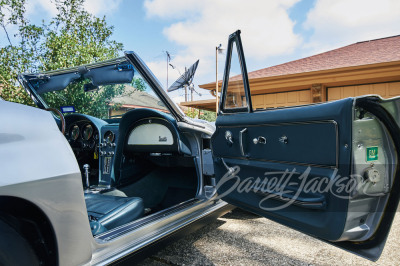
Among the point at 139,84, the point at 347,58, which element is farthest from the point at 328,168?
the point at 347,58

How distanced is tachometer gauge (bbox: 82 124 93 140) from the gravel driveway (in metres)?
1.74

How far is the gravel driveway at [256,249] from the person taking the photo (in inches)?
93.6

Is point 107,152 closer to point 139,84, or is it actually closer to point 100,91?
point 100,91

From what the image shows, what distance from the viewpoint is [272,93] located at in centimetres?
759

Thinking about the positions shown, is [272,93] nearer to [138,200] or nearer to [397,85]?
[397,85]

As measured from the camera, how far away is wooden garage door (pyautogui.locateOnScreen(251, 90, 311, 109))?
278 inches

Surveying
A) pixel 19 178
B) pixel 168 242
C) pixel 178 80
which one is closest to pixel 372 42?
pixel 178 80

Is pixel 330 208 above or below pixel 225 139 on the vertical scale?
below

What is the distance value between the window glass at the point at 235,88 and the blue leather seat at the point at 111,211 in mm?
1085

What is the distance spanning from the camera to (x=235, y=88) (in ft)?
6.93

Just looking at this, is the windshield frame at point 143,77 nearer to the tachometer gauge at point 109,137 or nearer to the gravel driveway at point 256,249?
the tachometer gauge at point 109,137

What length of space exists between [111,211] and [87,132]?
1765 mm

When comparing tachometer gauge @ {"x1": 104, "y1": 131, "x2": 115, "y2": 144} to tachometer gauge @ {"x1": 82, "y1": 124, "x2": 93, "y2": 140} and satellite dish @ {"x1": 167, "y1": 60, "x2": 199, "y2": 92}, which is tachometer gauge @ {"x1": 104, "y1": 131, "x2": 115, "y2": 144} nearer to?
tachometer gauge @ {"x1": 82, "y1": 124, "x2": 93, "y2": 140}

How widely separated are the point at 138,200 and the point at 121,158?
1070mm
